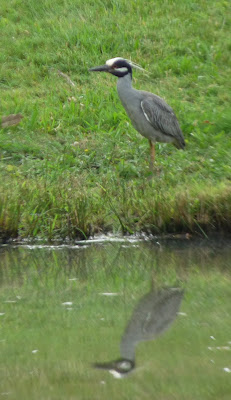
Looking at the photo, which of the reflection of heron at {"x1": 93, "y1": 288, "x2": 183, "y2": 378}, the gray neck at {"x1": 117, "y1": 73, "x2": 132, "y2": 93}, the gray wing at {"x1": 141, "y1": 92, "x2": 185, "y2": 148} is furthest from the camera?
the gray neck at {"x1": 117, "y1": 73, "x2": 132, "y2": 93}

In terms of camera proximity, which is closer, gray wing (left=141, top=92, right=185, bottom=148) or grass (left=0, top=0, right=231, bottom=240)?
grass (left=0, top=0, right=231, bottom=240)

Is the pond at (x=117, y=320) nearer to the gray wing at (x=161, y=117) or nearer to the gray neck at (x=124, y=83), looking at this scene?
the gray wing at (x=161, y=117)

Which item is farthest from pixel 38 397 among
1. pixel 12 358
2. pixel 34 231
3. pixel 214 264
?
pixel 34 231

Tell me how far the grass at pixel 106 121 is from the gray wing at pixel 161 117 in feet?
0.77

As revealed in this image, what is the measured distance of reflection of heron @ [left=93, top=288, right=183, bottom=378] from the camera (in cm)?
417

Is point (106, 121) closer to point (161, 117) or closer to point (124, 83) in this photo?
point (124, 83)

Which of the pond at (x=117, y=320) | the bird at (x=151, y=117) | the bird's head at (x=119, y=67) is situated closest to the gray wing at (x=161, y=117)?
the bird at (x=151, y=117)

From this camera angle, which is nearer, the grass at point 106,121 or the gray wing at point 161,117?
the grass at point 106,121

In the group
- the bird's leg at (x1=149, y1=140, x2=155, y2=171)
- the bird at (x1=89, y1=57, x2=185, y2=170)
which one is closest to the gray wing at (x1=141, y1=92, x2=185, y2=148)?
the bird at (x1=89, y1=57, x2=185, y2=170)

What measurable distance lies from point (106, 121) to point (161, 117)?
1.32 meters

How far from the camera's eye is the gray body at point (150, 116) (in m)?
9.52

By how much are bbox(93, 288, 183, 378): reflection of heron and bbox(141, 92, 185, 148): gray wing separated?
13.1 feet

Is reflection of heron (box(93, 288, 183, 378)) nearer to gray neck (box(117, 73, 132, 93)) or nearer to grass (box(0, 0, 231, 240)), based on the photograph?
grass (box(0, 0, 231, 240))

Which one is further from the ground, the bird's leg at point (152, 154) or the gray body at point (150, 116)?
the gray body at point (150, 116)
